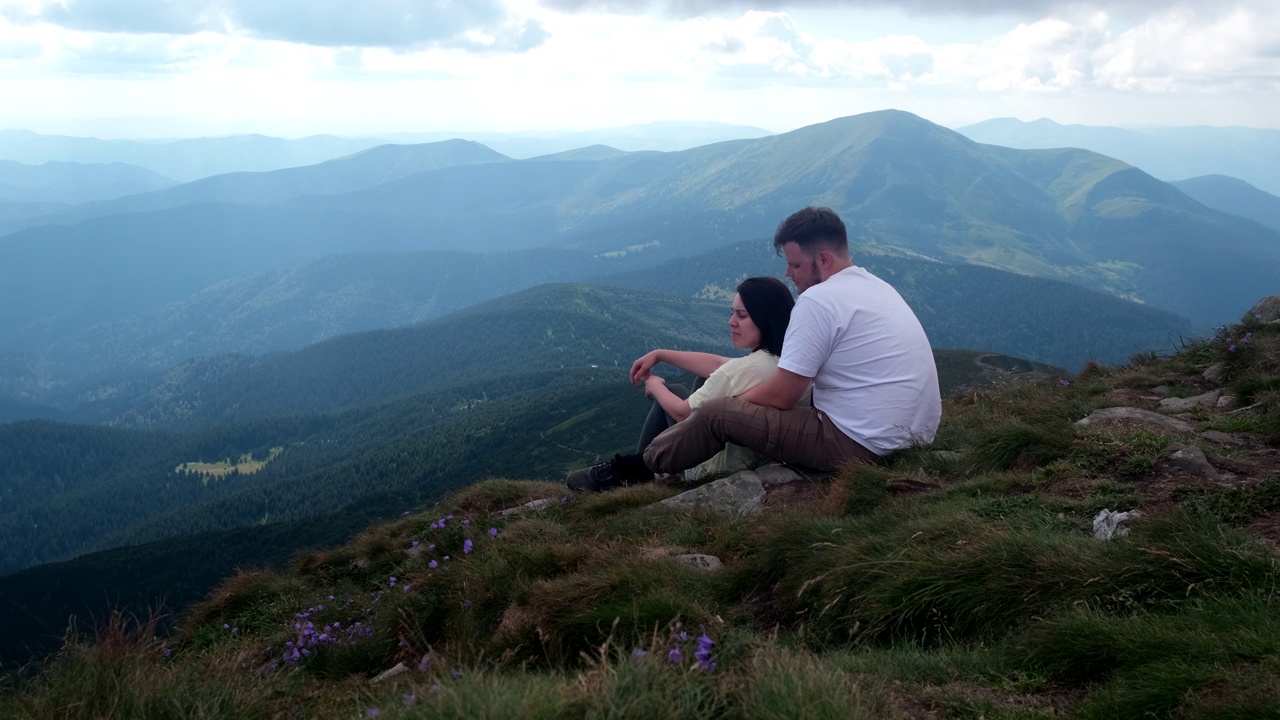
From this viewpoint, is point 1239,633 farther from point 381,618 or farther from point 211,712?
point 381,618

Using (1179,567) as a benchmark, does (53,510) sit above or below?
below

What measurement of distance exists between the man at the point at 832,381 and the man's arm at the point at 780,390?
10 mm

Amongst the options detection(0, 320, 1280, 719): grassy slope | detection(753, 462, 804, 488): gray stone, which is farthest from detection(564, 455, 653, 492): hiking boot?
detection(753, 462, 804, 488): gray stone

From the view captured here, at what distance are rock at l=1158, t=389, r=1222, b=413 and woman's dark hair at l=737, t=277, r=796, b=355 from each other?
4763 millimetres

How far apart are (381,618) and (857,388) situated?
203 inches

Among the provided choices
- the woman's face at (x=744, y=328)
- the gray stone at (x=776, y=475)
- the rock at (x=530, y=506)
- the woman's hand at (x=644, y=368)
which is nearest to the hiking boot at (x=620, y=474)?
the rock at (x=530, y=506)

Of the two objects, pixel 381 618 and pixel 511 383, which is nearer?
pixel 381 618

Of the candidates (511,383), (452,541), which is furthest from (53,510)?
(452,541)

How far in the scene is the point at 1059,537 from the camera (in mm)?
5211

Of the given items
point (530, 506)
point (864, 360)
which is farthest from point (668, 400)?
point (864, 360)

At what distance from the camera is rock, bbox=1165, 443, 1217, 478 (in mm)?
6736

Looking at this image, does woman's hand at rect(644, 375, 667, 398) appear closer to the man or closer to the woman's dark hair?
the man

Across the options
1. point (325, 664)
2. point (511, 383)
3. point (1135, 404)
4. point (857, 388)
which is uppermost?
point (857, 388)

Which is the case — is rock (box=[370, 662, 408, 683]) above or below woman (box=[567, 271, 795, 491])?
below
